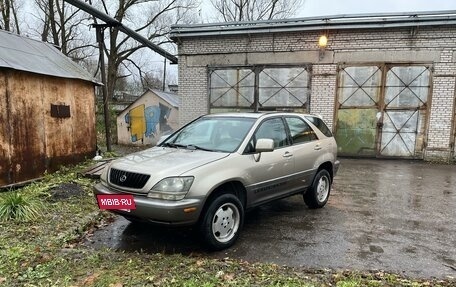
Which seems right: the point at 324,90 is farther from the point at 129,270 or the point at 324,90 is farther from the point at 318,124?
the point at 129,270

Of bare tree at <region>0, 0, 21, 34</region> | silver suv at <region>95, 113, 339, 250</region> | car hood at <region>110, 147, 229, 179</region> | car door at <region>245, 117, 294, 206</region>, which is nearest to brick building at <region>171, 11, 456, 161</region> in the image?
silver suv at <region>95, 113, 339, 250</region>

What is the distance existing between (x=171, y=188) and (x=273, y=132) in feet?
6.57

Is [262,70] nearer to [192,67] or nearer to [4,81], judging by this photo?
[192,67]

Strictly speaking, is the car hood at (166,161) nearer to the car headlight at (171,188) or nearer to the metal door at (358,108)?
the car headlight at (171,188)

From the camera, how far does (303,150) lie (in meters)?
5.42

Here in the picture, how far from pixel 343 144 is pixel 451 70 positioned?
3932mm

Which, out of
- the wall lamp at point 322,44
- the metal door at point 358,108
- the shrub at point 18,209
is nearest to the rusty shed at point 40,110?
the shrub at point 18,209

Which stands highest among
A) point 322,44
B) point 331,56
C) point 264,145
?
point 322,44

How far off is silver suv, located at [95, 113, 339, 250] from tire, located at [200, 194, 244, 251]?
0.01m

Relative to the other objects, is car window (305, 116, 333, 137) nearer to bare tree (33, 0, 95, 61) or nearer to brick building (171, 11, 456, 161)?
brick building (171, 11, 456, 161)

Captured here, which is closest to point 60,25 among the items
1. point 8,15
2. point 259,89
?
point 8,15

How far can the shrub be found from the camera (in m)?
4.84

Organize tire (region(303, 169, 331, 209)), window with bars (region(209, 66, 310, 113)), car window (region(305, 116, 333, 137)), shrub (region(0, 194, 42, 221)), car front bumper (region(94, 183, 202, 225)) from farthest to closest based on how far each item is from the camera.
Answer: window with bars (region(209, 66, 310, 113)) → car window (region(305, 116, 333, 137)) → tire (region(303, 169, 331, 209)) → shrub (region(0, 194, 42, 221)) → car front bumper (region(94, 183, 202, 225))

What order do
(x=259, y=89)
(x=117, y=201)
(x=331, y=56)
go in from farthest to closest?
(x=259, y=89), (x=331, y=56), (x=117, y=201)
